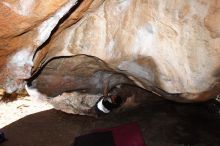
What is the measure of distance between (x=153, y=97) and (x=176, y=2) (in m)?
2.84

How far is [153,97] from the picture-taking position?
5.67 m

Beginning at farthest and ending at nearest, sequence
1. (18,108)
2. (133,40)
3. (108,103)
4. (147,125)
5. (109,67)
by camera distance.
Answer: (18,108) < (147,125) < (108,103) < (109,67) < (133,40)

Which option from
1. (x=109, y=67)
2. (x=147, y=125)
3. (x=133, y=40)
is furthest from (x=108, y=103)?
(x=133, y=40)

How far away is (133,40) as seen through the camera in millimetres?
3551

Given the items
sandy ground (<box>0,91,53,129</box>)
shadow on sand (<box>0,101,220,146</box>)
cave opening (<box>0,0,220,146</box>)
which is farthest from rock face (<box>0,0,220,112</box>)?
sandy ground (<box>0,91,53,129</box>)

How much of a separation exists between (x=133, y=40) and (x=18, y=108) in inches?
138

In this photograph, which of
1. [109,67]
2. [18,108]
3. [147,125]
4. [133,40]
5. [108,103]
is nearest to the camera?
[133,40]

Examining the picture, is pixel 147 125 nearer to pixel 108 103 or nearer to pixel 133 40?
pixel 108 103

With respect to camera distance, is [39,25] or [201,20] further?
[201,20]

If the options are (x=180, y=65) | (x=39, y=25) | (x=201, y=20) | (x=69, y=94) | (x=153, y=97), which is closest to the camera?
(x=39, y=25)

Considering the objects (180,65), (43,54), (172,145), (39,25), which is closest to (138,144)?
(172,145)

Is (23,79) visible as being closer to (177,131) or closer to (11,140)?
(11,140)

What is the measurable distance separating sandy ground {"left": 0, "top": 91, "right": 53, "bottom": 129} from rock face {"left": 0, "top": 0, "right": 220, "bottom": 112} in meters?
2.61

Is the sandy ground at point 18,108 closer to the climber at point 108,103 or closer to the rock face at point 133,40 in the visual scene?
the climber at point 108,103
